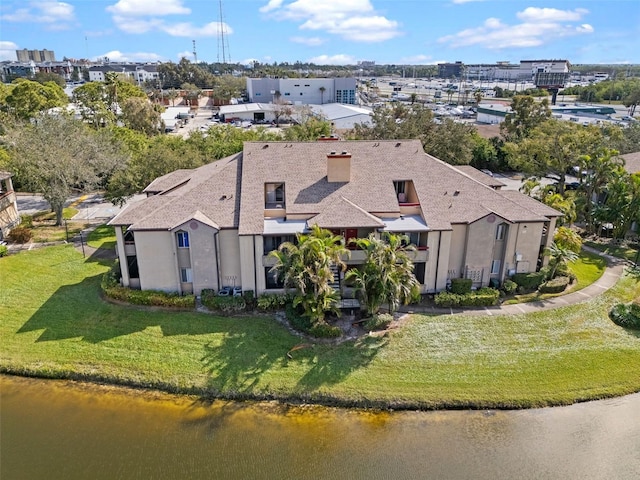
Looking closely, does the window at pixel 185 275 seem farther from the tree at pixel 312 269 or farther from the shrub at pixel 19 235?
the shrub at pixel 19 235

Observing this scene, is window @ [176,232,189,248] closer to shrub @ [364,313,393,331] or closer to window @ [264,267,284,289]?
window @ [264,267,284,289]

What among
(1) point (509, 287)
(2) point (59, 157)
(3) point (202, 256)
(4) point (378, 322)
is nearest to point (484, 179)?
(1) point (509, 287)

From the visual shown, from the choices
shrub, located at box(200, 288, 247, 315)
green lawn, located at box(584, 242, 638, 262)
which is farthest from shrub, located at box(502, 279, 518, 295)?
shrub, located at box(200, 288, 247, 315)

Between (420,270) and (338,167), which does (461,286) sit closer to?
(420,270)

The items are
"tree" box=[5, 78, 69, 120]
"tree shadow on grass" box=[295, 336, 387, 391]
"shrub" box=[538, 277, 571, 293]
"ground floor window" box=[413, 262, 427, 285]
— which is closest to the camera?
"tree shadow on grass" box=[295, 336, 387, 391]

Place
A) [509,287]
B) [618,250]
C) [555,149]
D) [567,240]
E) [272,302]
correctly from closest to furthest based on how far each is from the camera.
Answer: [272,302] → [509,287] → [567,240] → [618,250] → [555,149]

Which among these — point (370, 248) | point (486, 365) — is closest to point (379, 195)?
point (370, 248)
